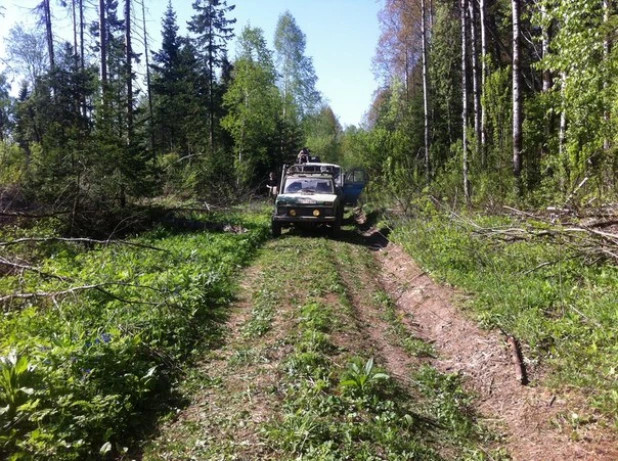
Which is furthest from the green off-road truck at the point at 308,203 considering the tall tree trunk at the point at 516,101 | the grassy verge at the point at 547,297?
the tall tree trunk at the point at 516,101

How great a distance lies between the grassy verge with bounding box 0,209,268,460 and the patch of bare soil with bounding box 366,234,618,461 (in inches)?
102

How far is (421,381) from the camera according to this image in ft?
15.4

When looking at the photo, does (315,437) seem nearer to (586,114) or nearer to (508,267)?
(508,267)

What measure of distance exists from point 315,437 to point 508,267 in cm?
453

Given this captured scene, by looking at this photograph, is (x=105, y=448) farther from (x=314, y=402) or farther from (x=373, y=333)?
(x=373, y=333)

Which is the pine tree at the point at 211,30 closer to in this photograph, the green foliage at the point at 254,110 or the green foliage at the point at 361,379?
the green foliage at the point at 254,110

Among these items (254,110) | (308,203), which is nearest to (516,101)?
(308,203)

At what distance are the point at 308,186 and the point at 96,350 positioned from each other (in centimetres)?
1016

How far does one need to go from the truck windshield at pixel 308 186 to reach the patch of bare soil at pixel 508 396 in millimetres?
7302

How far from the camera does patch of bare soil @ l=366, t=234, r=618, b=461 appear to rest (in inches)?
137

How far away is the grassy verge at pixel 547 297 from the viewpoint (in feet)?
13.3

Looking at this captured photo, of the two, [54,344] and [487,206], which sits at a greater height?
[487,206]

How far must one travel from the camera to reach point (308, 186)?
14.0 metres

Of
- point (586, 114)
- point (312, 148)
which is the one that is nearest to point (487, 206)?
point (586, 114)
